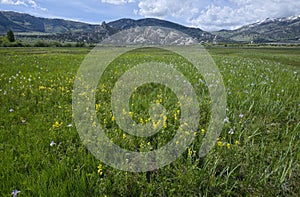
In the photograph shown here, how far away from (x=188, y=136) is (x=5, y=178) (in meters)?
2.97

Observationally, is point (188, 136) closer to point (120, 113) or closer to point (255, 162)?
point (255, 162)

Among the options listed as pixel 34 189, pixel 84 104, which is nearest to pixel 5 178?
pixel 34 189

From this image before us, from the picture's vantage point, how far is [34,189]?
2.51 metres

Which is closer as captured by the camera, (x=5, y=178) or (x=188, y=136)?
(x=5, y=178)

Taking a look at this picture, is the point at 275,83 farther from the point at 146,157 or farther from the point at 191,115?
the point at 146,157

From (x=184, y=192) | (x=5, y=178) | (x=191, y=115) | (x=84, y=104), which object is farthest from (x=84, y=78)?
(x=184, y=192)

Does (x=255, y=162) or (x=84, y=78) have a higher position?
(x=84, y=78)

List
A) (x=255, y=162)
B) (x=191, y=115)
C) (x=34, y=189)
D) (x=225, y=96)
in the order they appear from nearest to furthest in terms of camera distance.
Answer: (x=34, y=189) < (x=255, y=162) < (x=191, y=115) < (x=225, y=96)

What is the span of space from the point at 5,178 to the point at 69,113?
93.7 inches

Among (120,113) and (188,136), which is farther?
(120,113)

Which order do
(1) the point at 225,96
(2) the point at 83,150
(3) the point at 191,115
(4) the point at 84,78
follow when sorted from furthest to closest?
(4) the point at 84,78, (1) the point at 225,96, (3) the point at 191,115, (2) the point at 83,150

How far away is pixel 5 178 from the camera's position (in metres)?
2.77

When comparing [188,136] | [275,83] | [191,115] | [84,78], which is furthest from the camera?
[84,78]

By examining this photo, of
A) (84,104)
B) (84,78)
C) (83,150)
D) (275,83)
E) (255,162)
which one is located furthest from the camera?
(84,78)
